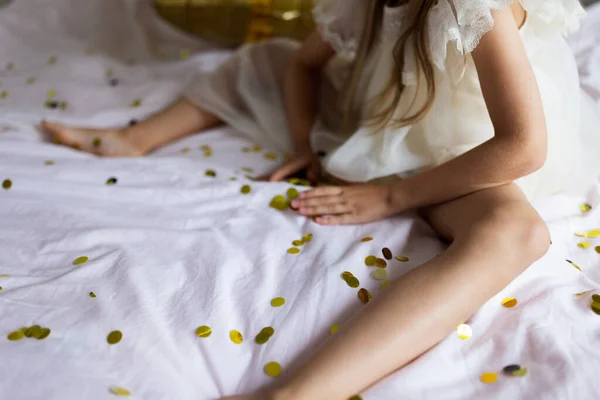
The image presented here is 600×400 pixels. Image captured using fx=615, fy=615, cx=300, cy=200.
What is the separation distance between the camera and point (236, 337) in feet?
2.36

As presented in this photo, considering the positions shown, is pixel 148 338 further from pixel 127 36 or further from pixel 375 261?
pixel 127 36

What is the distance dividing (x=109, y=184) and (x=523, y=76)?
65cm

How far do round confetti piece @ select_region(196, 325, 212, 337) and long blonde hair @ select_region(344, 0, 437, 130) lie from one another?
456 mm

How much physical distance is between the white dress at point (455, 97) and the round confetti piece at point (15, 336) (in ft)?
1.73

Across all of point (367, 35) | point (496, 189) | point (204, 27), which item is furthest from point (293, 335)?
point (204, 27)

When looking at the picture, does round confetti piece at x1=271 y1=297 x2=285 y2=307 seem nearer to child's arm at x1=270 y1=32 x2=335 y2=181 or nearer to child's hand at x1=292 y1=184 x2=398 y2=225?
child's hand at x1=292 y1=184 x2=398 y2=225

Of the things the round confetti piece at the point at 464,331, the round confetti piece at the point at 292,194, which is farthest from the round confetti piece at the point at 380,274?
the round confetti piece at the point at 292,194

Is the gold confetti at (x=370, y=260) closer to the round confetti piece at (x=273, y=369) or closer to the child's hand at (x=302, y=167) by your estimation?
the round confetti piece at (x=273, y=369)

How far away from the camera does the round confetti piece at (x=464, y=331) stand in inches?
28.2

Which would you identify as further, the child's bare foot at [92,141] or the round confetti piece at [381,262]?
the child's bare foot at [92,141]

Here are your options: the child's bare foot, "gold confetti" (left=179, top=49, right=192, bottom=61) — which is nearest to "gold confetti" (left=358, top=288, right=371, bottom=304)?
the child's bare foot

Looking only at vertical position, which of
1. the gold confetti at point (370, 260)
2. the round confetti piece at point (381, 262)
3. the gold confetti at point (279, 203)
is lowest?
the gold confetti at point (279, 203)

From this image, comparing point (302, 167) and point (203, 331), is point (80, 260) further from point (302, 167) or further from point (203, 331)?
point (302, 167)

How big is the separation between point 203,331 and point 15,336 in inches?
Result: 8.1
